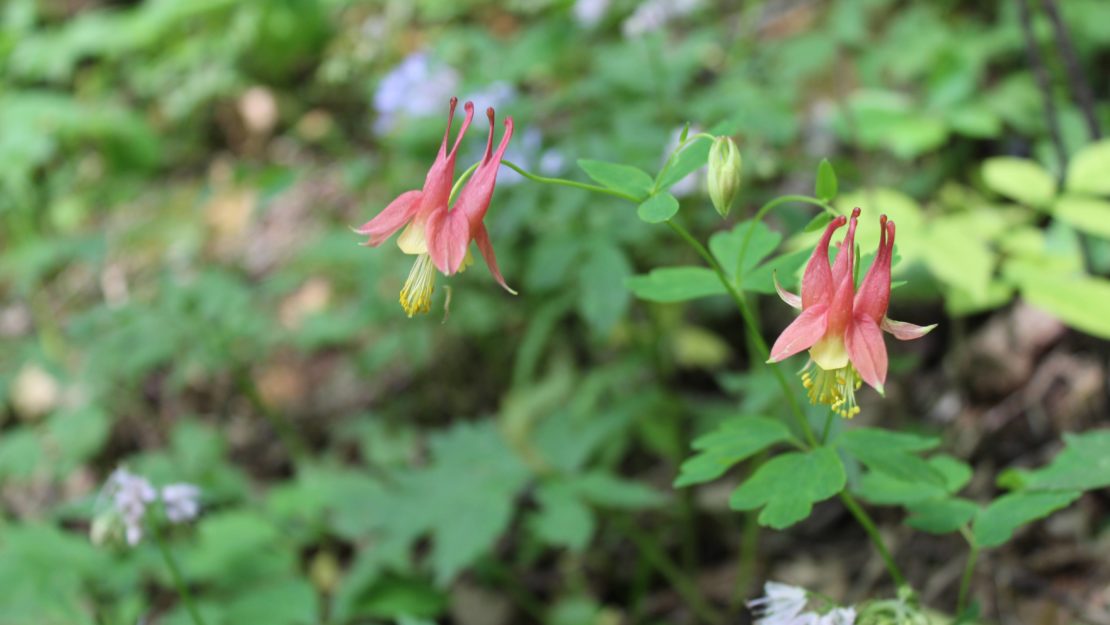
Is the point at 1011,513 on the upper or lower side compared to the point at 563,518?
upper

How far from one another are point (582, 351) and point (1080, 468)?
7.20 feet

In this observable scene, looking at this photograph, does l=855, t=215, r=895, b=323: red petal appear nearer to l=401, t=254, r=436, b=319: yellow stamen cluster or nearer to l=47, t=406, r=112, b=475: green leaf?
l=401, t=254, r=436, b=319: yellow stamen cluster

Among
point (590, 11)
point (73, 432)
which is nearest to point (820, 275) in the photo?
point (590, 11)

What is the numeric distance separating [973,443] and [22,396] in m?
4.41

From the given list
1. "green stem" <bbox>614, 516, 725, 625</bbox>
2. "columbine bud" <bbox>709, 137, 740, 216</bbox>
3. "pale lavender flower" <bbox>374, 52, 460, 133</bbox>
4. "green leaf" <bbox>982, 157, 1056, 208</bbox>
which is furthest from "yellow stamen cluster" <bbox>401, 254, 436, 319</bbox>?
"pale lavender flower" <bbox>374, 52, 460, 133</bbox>

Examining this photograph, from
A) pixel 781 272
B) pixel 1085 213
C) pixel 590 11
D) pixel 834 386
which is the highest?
pixel 590 11

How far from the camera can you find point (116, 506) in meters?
1.75

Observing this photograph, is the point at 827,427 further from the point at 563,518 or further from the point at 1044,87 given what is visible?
the point at 1044,87

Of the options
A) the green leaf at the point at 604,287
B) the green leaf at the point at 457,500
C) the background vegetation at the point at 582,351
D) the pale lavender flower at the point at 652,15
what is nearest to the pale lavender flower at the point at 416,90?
the background vegetation at the point at 582,351

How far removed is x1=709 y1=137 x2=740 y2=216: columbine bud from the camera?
1183mm

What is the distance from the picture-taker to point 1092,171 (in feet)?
6.64

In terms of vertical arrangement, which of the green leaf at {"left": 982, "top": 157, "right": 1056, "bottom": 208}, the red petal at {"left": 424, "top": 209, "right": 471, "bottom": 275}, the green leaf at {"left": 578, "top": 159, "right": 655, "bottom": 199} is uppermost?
the red petal at {"left": 424, "top": 209, "right": 471, "bottom": 275}

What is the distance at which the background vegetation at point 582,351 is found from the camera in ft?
7.16

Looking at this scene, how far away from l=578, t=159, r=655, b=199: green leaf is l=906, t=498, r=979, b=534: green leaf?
63 cm
